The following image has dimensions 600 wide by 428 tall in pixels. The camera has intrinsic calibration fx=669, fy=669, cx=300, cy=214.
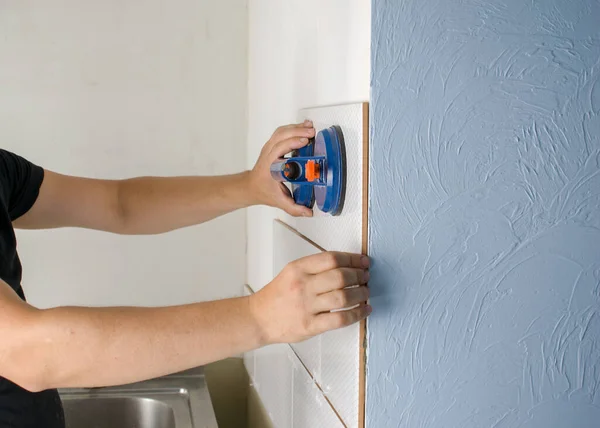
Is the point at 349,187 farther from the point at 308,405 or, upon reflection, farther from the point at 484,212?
the point at 308,405

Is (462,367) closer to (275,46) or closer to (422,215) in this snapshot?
(422,215)

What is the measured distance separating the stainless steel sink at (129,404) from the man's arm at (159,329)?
→ 2.59 feet

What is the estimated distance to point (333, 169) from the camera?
2.67 feet

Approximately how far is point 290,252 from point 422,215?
42 cm

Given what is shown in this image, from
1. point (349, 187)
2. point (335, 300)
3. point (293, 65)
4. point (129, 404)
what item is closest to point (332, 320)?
point (335, 300)

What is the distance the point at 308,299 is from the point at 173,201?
23.2 inches

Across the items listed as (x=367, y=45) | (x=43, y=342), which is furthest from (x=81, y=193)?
(x=367, y=45)

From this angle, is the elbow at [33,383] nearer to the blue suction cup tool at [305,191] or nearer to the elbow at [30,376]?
the elbow at [30,376]

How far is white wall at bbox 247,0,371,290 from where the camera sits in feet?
2.71

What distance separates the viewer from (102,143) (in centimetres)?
164

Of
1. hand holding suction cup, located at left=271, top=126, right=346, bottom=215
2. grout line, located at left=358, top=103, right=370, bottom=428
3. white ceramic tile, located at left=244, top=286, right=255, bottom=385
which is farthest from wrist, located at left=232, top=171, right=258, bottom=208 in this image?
white ceramic tile, located at left=244, top=286, right=255, bottom=385

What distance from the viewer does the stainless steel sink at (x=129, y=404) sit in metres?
1.50

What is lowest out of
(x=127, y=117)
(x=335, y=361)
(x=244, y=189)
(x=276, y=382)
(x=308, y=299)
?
(x=276, y=382)

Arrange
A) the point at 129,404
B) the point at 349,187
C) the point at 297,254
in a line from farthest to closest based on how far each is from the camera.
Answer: the point at 129,404 < the point at 297,254 < the point at 349,187
